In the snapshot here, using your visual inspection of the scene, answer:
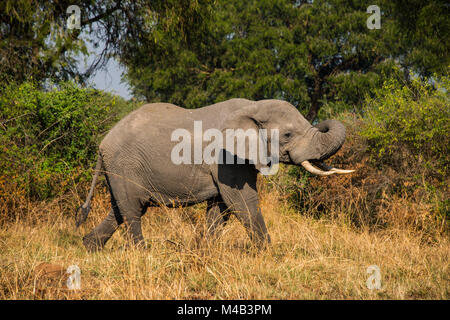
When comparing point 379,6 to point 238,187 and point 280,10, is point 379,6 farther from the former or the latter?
point 238,187

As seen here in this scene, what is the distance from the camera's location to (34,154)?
28.7 feet

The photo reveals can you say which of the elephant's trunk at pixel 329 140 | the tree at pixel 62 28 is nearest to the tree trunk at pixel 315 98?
the tree at pixel 62 28

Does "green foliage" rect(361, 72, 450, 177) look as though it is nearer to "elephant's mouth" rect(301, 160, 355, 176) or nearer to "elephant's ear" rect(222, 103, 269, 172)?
"elephant's mouth" rect(301, 160, 355, 176)

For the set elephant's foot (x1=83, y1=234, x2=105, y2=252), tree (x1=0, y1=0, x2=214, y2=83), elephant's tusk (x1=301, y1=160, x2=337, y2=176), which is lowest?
elephant's foot (x1=83, y1=234, x2=105, y2=252)

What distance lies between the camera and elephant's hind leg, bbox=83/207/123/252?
6.35 meters

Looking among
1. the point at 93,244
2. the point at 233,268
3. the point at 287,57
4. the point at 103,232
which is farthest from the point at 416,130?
the point at 287,57

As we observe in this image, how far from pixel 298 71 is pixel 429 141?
544 inches

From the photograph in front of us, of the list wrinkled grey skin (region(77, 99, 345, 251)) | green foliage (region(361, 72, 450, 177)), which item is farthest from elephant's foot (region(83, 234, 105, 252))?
green foliage (region(361, 72, 450, 177))

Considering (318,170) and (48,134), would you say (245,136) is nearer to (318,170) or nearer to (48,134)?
(318,170)

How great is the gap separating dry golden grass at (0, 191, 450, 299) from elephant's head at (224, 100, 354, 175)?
1.09m

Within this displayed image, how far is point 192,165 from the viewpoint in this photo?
229 inches

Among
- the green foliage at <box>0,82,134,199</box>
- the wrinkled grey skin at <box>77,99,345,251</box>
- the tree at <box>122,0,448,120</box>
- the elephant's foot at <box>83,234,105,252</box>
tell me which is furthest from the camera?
the tree at <box>122,0,448,120</box>
